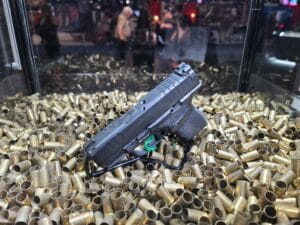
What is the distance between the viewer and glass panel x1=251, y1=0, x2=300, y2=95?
11.8 ft

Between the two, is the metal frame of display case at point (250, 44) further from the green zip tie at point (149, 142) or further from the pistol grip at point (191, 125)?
the green zip tie at point (149, 142)

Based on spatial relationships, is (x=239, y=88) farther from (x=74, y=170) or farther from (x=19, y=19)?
(x=19, y=19)

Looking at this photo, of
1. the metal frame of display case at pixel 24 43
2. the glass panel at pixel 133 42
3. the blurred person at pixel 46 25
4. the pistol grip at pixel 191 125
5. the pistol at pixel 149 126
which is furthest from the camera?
the glass panel at pixel 133 42

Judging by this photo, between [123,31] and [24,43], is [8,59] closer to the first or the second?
[24,43]

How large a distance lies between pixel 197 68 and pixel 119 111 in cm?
194

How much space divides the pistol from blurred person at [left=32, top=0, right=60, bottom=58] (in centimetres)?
277

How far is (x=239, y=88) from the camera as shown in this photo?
4.56 m

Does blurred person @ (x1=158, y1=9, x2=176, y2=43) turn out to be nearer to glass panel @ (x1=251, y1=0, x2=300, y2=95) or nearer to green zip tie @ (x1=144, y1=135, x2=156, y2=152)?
glass panel @ (x1=251, y1=0, x2=300, y2=95)

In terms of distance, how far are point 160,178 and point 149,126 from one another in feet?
1.44

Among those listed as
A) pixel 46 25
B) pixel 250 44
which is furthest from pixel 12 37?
pixel 250 44

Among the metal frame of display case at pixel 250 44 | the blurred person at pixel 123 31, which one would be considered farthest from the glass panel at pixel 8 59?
the metal frame of display case at pixel 250 44

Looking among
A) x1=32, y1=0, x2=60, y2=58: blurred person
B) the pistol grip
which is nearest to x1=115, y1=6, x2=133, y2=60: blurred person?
x1=32, y1=0, x2=60, y2=58: blurred person

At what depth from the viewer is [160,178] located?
2.35 meters

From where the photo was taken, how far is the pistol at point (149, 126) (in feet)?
7.27
